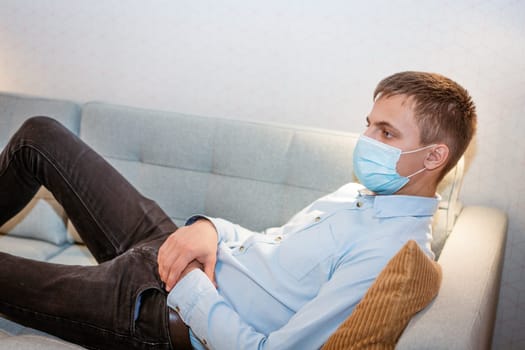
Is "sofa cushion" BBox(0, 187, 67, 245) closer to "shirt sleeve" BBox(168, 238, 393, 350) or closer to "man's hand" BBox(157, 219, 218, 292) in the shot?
"man's hand" BBox(157, 219, 218, 292)

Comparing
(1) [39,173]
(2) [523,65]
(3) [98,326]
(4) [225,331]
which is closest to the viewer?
(4) [225,331]

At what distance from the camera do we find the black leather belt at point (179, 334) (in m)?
1.32

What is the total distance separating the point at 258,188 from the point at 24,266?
75 centimetres

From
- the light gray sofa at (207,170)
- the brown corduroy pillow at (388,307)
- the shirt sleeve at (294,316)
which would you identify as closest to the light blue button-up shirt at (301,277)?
the shirt sleeve at (294,316)

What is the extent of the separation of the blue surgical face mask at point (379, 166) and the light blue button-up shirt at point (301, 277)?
4 centimetres

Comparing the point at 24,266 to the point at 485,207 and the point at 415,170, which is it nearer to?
the point at 415,170

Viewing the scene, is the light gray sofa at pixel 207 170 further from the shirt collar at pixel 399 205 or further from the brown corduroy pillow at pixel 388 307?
the brown corduroy pillow at pixel 388 307

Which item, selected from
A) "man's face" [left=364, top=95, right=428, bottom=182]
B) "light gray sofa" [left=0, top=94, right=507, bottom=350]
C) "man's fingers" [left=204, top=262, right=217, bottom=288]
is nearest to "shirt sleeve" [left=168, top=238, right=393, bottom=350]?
"man's fingers" [left=204, top=262, right=217, bottom=288]

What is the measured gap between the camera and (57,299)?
1346 millimetres

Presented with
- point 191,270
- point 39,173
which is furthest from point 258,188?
point 39,173

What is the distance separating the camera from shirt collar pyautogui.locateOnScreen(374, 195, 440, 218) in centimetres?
135

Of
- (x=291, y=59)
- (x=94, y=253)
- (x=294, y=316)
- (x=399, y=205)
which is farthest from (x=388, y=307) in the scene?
(x=291, y=59)

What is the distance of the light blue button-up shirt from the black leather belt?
3 cm

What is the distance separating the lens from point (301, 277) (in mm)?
1336
